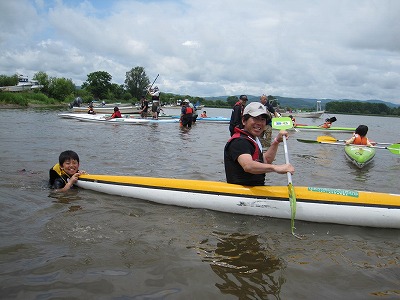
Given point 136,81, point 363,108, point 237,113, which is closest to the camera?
point 237,113

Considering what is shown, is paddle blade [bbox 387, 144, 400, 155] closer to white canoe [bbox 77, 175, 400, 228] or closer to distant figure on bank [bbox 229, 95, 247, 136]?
distant figure on bank [bbox 229, 95, 247, 136]

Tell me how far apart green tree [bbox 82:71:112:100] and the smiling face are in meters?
86.4

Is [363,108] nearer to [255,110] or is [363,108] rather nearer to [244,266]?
[255,110]

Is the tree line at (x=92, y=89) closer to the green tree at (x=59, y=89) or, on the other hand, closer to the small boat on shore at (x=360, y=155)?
the green tree at (x=59, y=89)

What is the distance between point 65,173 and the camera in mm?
5828

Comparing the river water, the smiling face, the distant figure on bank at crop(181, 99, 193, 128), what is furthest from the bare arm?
the distant figure on bank at crop(181, 99, 193, 128)

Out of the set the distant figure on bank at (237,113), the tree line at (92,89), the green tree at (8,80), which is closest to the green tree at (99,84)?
the tree line at (92,89)

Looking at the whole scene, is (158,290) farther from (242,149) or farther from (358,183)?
(358,183)

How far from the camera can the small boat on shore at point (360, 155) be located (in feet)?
29.5

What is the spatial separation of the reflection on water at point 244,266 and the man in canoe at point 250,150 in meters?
0.82

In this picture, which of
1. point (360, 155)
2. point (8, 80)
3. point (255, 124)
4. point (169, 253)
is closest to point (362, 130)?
point (360, 155)

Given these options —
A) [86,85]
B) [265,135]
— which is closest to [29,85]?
[86,85]

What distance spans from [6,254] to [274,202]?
3.10 meters

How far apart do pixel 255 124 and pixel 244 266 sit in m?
1.76
